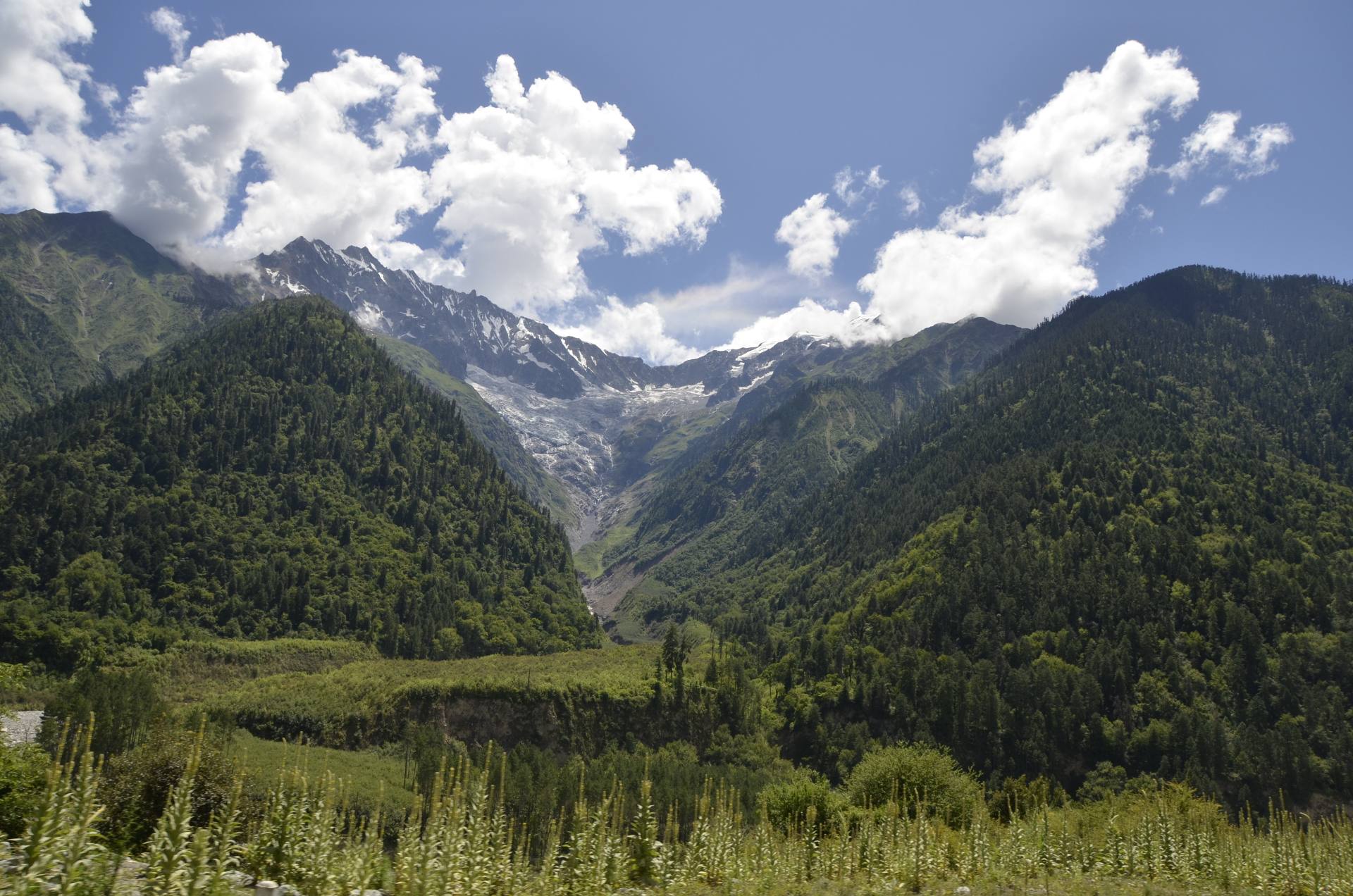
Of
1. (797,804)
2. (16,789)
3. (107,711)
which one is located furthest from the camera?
(107,711)

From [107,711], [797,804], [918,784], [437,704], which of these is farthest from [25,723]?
[918,784]

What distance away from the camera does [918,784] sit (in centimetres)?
8350

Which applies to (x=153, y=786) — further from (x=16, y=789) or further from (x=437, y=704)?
(x=437, y=704)

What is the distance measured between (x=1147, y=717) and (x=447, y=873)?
15192 centimetres

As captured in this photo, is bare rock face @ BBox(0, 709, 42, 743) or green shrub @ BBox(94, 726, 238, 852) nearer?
green shrub @ BBox(94, 726, 238, 852)

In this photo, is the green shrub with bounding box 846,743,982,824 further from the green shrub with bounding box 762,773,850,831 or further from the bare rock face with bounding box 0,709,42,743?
the bare rock face with bounding box 0,709,42,743

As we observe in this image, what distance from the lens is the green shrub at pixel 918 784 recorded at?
269 feet

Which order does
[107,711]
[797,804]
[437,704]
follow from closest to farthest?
1. [797,804]
2. [107,711]
3. [437,704]

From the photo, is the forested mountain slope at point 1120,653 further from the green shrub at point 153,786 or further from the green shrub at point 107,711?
the green shrub at point 153,786

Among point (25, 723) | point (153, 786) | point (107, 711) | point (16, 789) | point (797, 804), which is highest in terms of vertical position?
point (16, 789)

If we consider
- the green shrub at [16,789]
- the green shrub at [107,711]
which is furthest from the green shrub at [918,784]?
the green shrub at [107,711]

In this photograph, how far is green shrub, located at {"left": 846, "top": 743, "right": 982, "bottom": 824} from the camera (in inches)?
3223

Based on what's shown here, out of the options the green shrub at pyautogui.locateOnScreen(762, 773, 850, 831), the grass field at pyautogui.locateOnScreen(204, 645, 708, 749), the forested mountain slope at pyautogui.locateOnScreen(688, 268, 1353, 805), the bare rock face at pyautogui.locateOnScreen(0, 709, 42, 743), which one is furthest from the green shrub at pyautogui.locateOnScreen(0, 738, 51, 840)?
the forested mountain slope at pyautogui.locateOnScreen(688, 268, 1353, 805)

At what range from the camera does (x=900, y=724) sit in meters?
142
